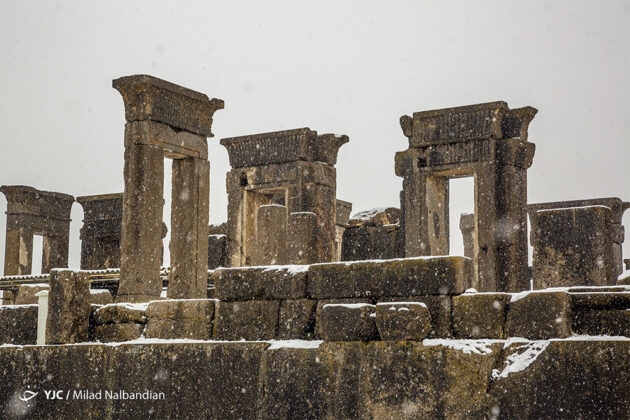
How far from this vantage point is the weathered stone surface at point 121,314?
283 inches

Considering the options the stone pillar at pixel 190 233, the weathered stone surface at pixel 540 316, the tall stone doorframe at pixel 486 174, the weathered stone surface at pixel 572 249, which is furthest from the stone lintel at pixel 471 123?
the weathered stone surface at pixel 540 316

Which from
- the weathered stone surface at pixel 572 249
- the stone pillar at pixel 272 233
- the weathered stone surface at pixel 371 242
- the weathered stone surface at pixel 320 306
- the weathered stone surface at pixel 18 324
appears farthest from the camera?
the weathered stone surface at pixel 371 242

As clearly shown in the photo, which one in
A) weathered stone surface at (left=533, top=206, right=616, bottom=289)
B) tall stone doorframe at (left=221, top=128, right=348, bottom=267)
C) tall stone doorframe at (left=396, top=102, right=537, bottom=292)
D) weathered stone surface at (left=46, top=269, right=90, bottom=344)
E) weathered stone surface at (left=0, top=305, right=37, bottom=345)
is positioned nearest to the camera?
weathered stone surface at (left=46, top=269, right=90, bottom=344)

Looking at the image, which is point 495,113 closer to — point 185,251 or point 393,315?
point 185,251

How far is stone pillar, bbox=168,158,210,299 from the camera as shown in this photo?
41.8ft

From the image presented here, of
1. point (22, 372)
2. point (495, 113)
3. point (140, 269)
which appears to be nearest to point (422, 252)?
point (495, 113)

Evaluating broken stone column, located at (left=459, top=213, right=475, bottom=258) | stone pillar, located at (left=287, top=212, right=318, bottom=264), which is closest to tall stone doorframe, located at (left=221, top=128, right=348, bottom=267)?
stone pillar, located at (left=287, top=212, right=318, bottom=264)

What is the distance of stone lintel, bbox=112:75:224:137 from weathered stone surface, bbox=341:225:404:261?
19.6ft

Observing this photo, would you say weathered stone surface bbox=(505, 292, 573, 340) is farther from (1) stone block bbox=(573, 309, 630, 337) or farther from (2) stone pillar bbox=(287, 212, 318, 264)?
(2) stone pillar bbox=(287, 212, 318, 264)

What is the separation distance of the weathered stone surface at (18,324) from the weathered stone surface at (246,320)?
217 cm

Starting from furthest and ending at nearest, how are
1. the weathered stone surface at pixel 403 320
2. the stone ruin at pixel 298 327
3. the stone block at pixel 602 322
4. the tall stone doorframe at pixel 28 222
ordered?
the tall stone doorframe at pixel 28 222 → the weathered stone surface at pixel 403 320 → the stone ruin at pixel 298 327 → the stone block at pixel 602 322

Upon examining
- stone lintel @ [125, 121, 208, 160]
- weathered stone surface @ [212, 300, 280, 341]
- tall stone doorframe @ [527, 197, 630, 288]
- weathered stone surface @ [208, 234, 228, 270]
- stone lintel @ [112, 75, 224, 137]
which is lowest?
weathered stone surface @ [212, 300, 280, 341]

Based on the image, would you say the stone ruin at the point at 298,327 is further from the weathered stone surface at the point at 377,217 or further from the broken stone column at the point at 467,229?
the broken stone column at the point at 467,229

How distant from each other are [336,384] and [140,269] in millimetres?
6611
